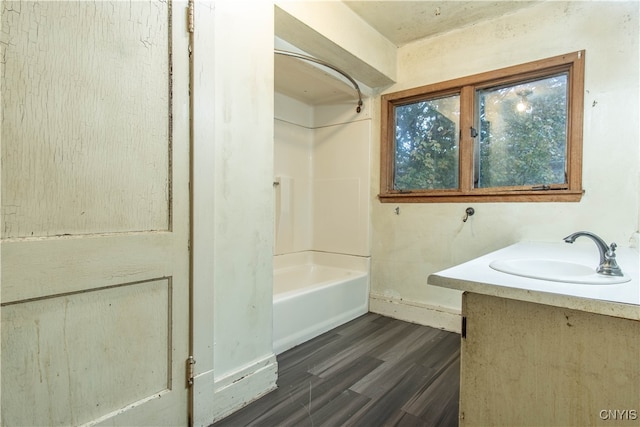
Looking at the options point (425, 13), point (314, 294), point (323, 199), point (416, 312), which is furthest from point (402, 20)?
point (416, 312)

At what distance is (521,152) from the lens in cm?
217

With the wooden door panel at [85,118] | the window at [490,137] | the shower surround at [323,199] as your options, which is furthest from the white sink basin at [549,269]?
the shower surround at [323,199]

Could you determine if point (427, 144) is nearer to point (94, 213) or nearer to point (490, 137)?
point (490, 137)

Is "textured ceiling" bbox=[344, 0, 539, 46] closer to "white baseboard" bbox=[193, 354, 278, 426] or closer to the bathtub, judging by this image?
the bathtub

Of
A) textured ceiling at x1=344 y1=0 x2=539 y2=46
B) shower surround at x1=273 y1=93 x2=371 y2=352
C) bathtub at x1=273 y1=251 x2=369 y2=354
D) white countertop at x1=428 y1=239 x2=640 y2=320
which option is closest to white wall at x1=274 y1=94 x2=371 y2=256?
shower surround at x1=273 y1=93 x2=371 y2=352

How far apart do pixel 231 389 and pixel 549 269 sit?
4.92 feet

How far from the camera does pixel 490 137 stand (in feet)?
7.57

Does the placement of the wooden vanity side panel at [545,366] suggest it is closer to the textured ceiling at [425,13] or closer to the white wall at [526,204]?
the white wall at [526,204]

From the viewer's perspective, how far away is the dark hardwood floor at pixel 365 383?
1.43 metres

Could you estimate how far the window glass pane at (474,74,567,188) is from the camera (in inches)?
80.8

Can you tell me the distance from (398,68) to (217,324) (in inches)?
93.0

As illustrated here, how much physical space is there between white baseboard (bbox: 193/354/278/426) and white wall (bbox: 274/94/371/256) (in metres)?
1.47

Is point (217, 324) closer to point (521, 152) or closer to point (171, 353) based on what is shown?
point (171, 353)

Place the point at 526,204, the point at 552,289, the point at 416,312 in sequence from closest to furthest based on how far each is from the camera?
the point at 552,289, the point at 526,204, the point at 416,312
